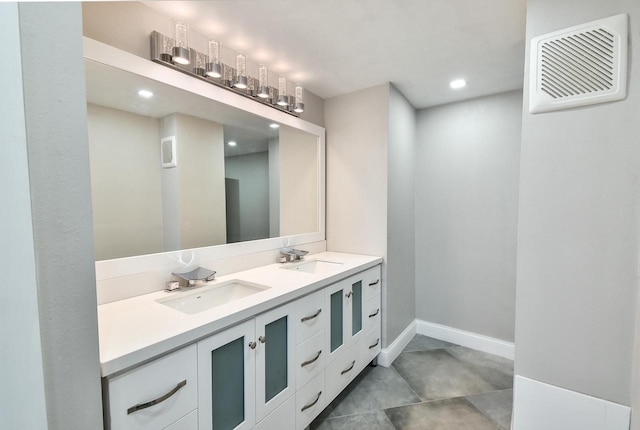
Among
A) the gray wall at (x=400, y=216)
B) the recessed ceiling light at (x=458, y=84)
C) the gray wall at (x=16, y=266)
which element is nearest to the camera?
the gray wall at (x=16, y=266)

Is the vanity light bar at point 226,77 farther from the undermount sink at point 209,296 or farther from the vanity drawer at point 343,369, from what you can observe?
the vanity drawer at point 343,369

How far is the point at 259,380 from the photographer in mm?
1250

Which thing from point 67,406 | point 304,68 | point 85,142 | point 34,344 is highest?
point 304,68

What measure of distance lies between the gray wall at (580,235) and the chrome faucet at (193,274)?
1.65 m

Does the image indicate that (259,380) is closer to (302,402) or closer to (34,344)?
(302,402)

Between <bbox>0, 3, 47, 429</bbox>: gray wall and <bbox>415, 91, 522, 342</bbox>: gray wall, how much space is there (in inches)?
115

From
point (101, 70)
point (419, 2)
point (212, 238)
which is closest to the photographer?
point (101, 70)

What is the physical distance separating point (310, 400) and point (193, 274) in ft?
3.23

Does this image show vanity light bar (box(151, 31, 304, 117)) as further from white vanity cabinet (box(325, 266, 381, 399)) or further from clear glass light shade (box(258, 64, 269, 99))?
white vanity cabinet (box(325, 266, 381, 399))

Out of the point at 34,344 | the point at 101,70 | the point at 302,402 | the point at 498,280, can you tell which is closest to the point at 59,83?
the point at 34,344

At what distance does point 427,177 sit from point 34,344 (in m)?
3.00

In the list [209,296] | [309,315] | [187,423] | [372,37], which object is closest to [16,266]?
[187,423]

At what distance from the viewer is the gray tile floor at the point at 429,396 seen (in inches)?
68.9

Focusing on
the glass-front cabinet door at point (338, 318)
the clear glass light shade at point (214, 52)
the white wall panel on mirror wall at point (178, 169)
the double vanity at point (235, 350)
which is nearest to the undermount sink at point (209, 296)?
the double vanity at point (235, 350)
